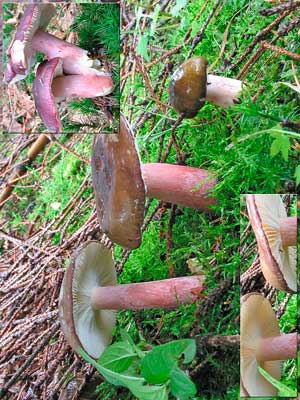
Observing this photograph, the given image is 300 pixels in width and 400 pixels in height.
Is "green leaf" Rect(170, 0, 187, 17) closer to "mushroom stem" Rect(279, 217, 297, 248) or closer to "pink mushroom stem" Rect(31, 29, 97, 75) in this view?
"pink mushroom stem" Rect(31, 29, 97, 75)

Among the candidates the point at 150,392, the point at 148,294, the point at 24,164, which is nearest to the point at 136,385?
the point at 150,392

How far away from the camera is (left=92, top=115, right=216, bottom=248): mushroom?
41.5 inches

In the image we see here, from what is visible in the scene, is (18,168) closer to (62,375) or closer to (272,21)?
(62,375)

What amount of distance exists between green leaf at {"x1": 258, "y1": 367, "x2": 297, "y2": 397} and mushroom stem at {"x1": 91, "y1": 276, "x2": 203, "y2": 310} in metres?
0.18

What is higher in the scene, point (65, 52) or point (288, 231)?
point (65, 52)

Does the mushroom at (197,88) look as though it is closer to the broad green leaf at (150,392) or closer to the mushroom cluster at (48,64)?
the mushroom cluster at (48,64)

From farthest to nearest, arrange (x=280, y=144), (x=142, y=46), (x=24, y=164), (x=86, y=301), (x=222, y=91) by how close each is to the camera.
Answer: (x=24, y=164)
(x=142, y=46)
(x=86, y=301)
(x=222, y=91)
(x=280, y=144)

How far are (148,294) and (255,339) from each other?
226 millimetres

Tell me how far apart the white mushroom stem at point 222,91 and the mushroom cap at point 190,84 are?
0.02 meters

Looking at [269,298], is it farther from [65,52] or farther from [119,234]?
[65,52]

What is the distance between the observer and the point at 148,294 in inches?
45.7

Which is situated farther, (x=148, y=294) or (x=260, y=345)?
(x=148, y=294)

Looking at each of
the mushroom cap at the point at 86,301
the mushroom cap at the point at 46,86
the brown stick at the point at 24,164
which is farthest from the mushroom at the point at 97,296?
the brown stick at the point at 24,164

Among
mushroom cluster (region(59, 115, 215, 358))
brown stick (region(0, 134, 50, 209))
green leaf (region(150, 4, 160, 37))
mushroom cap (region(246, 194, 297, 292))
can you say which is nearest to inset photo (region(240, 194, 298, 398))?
mushroom cap (region(246, 194, 297, 292))
